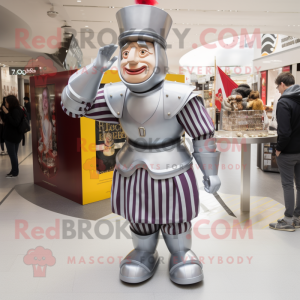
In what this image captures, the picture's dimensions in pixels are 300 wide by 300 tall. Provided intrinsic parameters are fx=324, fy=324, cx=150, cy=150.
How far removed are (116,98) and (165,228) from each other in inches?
37.4

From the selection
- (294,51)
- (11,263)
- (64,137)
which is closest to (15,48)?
(64,137)

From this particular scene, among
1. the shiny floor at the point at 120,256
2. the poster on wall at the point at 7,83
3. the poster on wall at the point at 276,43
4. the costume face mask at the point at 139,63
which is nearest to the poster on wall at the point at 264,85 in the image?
the poster on wall at the point at 276,43

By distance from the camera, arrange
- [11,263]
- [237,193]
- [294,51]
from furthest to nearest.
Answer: [294,51], [237,193], [11,263]

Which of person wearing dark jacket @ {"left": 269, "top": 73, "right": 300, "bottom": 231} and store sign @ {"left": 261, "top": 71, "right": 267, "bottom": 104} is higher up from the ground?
store sign @ {"left": 261, "top": 71, "right": 267, "bottom": 104}

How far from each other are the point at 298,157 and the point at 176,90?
171 cm

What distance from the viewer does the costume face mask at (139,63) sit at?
75.7 inches

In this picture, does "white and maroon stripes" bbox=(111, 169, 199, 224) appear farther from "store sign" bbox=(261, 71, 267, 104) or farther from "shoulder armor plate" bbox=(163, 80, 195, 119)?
"store sign" bbox=(261, 71, 267, 104)

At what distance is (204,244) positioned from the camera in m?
2.92

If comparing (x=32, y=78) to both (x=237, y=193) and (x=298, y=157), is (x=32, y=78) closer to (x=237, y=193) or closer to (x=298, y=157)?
(x=237, y=193)

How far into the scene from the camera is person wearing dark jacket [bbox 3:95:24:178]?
5316 millimetres

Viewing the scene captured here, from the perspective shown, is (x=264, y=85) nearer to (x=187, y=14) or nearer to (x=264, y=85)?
(x=264, y=85)

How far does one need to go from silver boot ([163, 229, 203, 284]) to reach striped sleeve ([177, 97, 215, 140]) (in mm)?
742

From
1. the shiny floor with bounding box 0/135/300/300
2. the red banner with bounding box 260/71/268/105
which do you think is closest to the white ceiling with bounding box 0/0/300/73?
the red banner with bounding box 260/71/268/105

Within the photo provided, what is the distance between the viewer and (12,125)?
5465 millimetres
